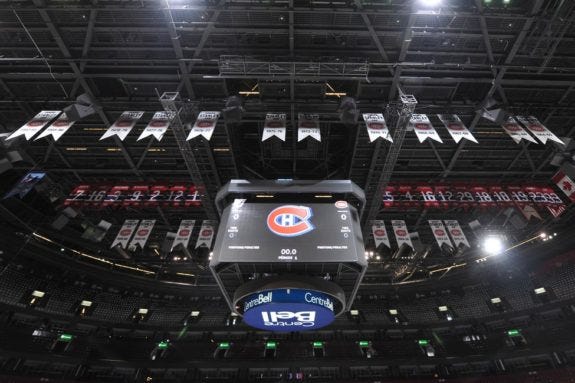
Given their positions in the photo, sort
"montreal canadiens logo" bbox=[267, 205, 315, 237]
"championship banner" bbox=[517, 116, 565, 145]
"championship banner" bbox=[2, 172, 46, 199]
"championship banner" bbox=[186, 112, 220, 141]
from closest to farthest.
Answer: "montreal canadiens logo" bbox=[267, 205, 315, 237]
"championship banner" bbox=[186, 112, 220, 141]
"championship banner" bbox=[517, 116, 565, 145]
"championship banner" bbox=[2, 172, 46, 199]

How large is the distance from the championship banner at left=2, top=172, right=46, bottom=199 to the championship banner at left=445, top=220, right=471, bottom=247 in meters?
16.1

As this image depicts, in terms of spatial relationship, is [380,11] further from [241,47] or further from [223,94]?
[223,94]

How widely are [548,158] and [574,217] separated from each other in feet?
19.8

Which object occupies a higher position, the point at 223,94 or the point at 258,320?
the point at 223,94

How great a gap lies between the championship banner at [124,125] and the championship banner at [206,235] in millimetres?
4828

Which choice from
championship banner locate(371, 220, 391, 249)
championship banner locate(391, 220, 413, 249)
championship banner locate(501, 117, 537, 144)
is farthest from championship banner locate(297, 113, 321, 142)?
championship banner locate(391, 220, 413, 249)

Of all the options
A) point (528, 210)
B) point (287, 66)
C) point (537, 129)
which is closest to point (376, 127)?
point (287, 66)

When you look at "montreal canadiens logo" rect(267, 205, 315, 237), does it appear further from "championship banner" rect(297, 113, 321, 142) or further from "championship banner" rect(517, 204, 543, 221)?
"championship banner" rect(517, 204, 543, 221)

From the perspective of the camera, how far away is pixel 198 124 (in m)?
8.45

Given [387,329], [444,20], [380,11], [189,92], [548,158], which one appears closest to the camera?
[380,11]

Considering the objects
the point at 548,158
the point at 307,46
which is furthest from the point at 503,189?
the point at 307,46

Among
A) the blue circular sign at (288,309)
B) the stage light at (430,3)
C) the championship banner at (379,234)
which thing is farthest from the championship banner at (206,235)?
the stage light at (430,3)

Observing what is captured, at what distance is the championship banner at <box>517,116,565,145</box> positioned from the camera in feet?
27.4

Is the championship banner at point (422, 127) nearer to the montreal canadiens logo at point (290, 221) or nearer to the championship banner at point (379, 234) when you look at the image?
the montreal canadiens logo at point (290, 221)
